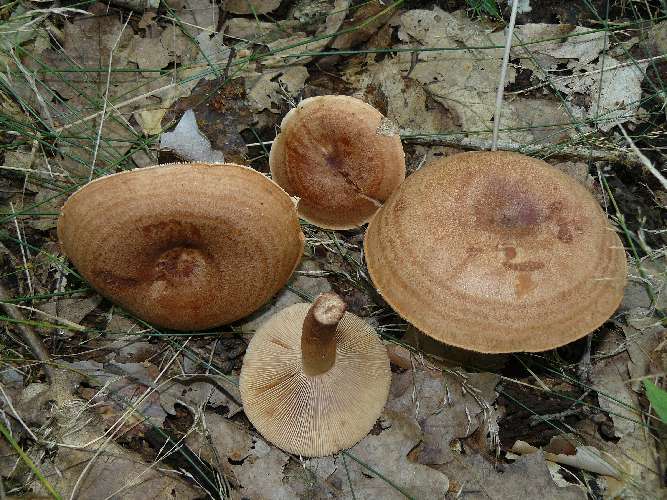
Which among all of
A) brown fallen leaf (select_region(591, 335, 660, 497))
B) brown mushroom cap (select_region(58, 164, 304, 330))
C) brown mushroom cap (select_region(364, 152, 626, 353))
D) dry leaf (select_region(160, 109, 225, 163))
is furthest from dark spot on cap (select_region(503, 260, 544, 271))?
dry leaf (select_region(160, 109, 225, 163))

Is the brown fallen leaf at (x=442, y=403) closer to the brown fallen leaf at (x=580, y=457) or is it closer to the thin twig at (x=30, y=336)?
the brown fallen leaf at (x=580, y=457)

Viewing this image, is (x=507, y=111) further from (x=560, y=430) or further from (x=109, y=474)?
(x=109, y=474)

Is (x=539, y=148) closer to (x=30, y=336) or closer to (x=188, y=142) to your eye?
(x=188, y=142)

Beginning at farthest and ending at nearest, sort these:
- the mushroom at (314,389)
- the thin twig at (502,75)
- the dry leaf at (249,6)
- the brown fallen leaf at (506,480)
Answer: the dry leaf at (249,6), the thin twig at (502,75), the mushroom at (314,389), the brown fallen leaf at (506,480)

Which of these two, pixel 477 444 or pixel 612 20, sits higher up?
pixel 612 20

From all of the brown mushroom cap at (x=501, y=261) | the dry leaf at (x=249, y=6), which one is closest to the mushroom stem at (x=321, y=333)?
the brown mushroom cap at (x=501, y=261)

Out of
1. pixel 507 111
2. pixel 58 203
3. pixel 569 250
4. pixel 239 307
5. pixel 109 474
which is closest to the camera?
pixel 569 250

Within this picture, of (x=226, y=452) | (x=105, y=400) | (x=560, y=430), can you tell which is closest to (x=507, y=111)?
(x=560, y=430)
